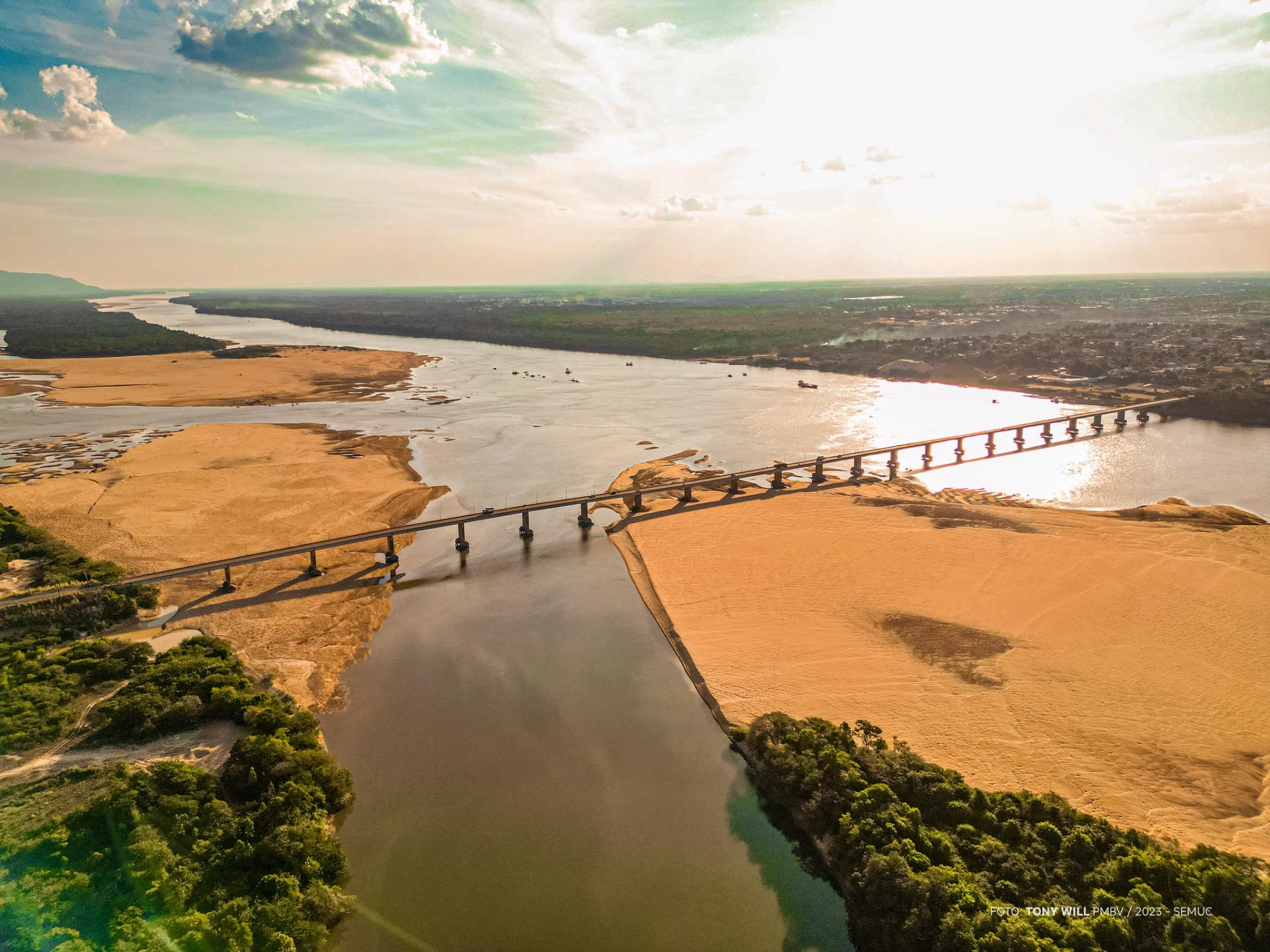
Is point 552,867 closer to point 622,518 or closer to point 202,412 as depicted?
point 622,518

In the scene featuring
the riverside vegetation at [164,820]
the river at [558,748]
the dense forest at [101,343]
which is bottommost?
the river at [558,748]

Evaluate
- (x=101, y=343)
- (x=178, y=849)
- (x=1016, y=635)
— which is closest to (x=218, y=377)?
(x=101, y=343)

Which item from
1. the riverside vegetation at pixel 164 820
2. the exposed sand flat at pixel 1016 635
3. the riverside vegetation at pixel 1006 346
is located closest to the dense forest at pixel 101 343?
the riverside vegetation at pixel 1006 346

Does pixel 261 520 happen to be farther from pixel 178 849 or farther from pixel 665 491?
pixel 178 849

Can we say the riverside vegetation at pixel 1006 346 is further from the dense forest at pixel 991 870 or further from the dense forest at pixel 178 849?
the dense forest at pixel 178 849

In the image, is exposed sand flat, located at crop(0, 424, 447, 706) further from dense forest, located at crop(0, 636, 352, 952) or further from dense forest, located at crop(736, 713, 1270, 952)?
dense forest, located at crop(736, 713, 1270, 952)

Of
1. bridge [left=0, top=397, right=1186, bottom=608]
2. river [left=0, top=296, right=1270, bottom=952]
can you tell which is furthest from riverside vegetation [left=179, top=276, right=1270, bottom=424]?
river [left=0, top=296, right=1270, bottom=952]
